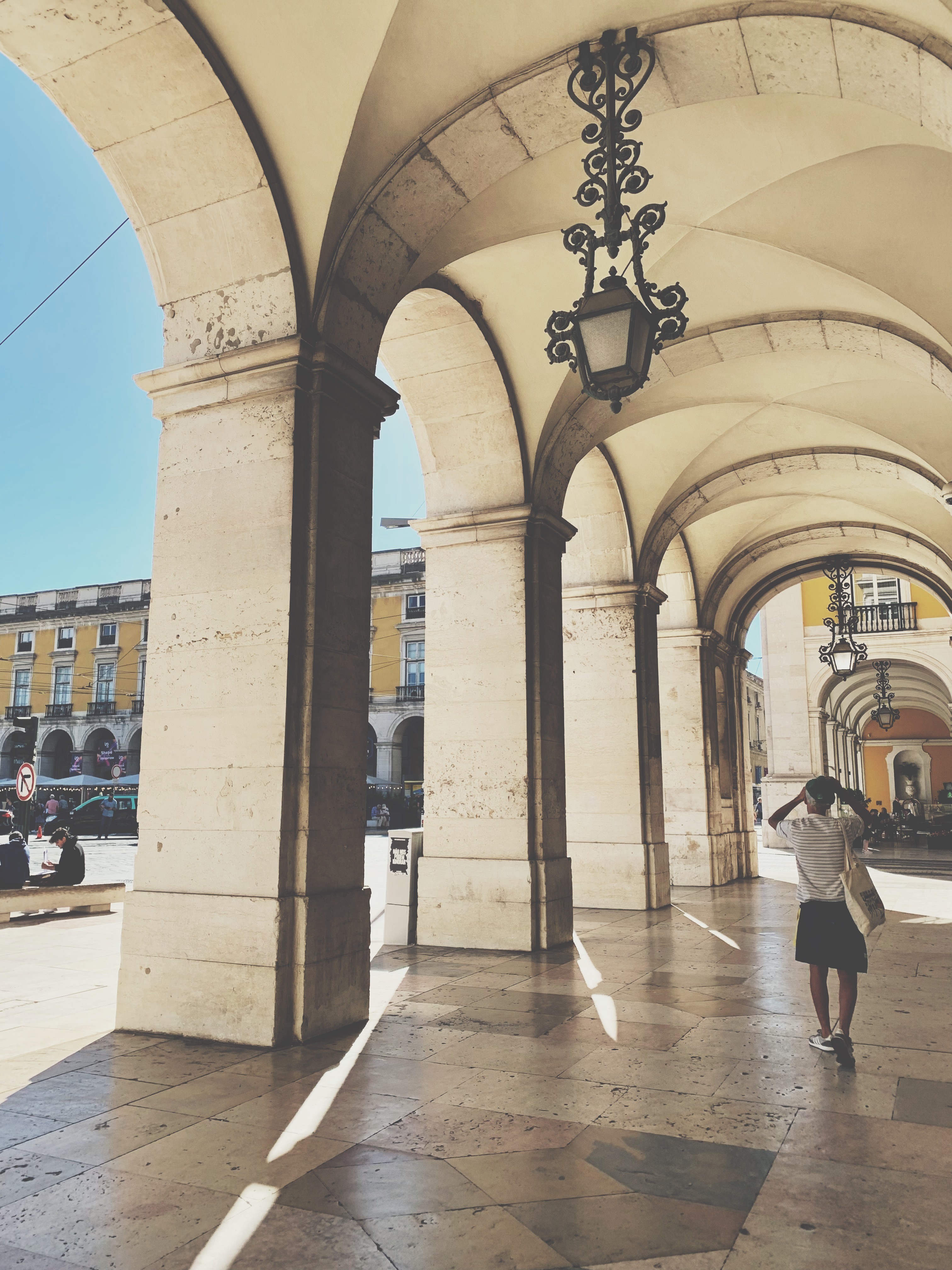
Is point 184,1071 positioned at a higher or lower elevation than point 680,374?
lower

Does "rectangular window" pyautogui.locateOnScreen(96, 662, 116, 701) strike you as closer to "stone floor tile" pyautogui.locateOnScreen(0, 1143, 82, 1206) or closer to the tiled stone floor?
the tiled stone floor

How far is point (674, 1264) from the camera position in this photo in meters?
2.57

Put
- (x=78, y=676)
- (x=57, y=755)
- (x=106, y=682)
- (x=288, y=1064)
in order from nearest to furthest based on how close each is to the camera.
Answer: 1. (x=288, y=1064)
2. (x=106, y=682)
3. (x=78, y=676)
4. (x=57, y=755)

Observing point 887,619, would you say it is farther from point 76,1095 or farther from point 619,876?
point 76,1095

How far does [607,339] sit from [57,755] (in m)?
45.1

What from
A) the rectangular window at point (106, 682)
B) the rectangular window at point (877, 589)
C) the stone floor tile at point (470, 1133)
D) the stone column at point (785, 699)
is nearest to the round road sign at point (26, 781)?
the stone floor tile at point (470, 1133)

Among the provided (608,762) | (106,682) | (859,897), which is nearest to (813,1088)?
(859,897)

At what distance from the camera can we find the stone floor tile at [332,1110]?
143 inches

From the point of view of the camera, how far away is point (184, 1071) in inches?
174

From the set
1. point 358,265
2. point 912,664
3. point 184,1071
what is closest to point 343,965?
point 184,1071

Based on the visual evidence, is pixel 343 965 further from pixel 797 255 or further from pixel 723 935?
pixel 797 255

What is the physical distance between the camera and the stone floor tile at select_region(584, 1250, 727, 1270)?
8.34ft

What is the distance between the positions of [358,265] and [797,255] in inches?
144

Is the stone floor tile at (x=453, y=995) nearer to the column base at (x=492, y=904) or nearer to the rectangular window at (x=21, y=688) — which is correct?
the column base at (x=492, y=904)
